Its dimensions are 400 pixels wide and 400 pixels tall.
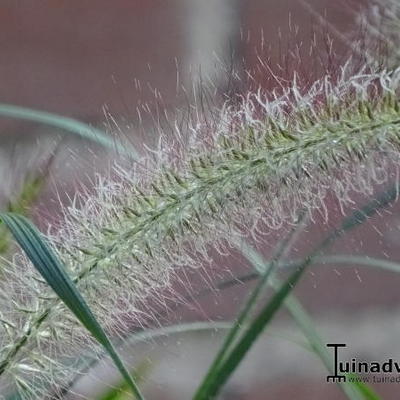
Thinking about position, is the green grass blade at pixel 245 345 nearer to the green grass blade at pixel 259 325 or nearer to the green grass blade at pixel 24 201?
the green grass blade at pixel 259 325

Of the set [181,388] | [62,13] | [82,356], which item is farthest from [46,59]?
[82,356]

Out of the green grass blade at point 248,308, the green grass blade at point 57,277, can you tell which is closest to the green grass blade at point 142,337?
the green grass blade at point 248,308

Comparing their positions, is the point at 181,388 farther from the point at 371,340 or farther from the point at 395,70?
the point at 395,70

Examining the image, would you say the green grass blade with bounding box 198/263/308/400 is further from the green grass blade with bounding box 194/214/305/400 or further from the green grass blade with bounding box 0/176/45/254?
the green grass blade with bounding box 0/176/45/254

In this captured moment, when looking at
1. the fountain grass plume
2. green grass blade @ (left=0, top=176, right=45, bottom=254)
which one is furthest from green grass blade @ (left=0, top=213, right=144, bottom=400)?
green grass blade @ (left=0, top=176, right=45, bottom=254)

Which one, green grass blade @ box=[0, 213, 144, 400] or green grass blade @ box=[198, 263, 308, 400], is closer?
green grass blade @ box=[0, 213, 144, 400]

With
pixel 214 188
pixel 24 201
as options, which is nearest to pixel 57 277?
→ pixel 214 188

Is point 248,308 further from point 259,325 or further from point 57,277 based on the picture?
point 57,277
